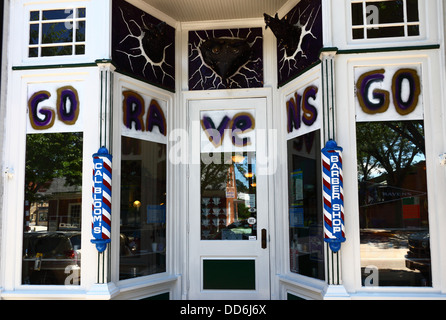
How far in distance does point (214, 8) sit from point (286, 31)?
0.97 m

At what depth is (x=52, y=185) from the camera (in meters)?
4.57

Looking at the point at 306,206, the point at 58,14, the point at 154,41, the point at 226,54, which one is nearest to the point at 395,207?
the point at 306,206

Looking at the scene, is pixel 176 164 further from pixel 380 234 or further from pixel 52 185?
pixel 380 234

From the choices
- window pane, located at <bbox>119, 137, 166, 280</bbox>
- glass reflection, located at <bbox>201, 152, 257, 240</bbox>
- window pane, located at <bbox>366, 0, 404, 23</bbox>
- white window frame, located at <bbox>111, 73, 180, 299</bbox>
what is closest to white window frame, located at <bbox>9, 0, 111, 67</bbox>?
white window frame, located at <bbox>111, 73, 180, 299</bbox>

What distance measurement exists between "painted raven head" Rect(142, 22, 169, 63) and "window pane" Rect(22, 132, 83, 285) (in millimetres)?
1371

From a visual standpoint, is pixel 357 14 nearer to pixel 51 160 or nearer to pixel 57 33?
pixel 57 33

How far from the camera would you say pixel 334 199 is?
4.13 meters

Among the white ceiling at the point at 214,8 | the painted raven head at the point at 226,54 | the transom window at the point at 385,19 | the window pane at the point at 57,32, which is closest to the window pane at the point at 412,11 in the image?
the transom window at the point at 385,19

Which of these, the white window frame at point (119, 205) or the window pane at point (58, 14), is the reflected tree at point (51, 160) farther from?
the window pane at point (58, 14)

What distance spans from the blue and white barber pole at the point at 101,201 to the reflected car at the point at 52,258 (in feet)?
1.02

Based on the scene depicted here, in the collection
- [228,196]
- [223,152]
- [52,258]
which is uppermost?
[223,152]

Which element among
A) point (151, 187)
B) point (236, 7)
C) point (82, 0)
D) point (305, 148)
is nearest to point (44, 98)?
point (82, 0)

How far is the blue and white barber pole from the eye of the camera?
4.30m

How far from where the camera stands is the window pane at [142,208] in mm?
4746
